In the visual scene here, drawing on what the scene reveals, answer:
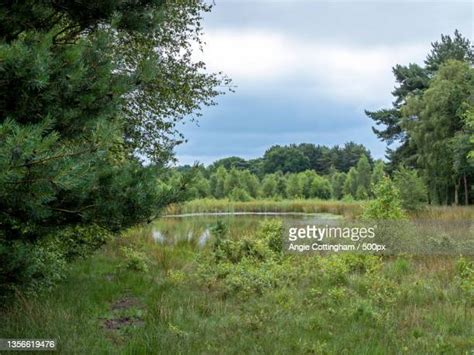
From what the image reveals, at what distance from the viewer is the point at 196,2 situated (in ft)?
30.8

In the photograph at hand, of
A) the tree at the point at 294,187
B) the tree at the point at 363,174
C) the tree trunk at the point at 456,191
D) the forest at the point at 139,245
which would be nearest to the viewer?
the forest at the point at 139,245

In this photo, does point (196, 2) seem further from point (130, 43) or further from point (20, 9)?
point (20, 9)

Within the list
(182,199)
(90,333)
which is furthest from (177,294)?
(182,199)

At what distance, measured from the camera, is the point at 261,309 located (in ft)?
18.1

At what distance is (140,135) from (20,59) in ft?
21.7

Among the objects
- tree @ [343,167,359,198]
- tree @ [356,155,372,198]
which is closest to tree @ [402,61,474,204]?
tree @ [356,155,372,198]

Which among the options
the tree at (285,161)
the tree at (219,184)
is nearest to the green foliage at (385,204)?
the tree at (219,184)

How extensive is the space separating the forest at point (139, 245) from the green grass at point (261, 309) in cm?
3

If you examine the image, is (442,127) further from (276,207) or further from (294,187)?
(294,187)

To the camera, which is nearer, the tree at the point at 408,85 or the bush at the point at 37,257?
the bush at the point at 37,257

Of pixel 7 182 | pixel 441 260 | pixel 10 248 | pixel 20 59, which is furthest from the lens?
pixel 441 260

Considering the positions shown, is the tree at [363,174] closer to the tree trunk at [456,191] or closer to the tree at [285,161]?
the tree trunk at [456,191]

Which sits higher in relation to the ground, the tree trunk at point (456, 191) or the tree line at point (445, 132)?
the tree line at point (445, 132)

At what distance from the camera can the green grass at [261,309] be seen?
4.29 metres
